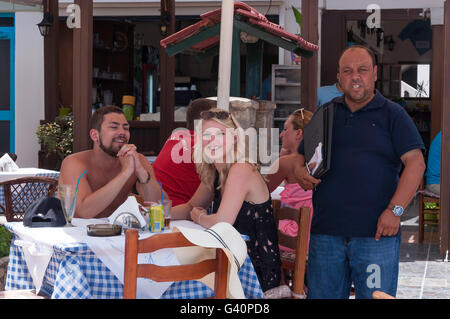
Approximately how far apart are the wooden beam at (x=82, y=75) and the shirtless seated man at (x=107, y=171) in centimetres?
215

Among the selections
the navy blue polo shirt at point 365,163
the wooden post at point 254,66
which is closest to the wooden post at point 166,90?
the wooden post at point 254,66

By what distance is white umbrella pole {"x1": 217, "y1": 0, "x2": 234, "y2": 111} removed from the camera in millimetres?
3699

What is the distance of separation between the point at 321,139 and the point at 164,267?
100cm

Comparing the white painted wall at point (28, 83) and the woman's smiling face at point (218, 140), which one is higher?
the white painted wall at point (28, 83)

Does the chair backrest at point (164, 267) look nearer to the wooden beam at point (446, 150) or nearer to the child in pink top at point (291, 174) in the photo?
the child in pink top at point (291, 174)

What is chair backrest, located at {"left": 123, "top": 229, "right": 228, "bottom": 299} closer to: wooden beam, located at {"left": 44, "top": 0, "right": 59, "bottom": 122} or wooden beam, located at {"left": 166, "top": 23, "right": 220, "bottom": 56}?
wooden beam, located at {"left": 166, "top": 23, "right": 220, "bottom": 56}

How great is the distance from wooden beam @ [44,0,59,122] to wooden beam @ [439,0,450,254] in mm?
5997

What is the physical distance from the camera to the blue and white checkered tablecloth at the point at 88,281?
271 centimetres

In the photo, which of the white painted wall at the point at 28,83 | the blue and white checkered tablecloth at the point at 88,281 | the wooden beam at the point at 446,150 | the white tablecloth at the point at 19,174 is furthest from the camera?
the white painted wall at the point at 28,83

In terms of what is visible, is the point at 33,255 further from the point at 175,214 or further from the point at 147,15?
the point at 147,15

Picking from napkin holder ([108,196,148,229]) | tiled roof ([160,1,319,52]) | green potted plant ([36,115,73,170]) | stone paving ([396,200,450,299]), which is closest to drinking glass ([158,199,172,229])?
napkin holder ([108,196,148,229])

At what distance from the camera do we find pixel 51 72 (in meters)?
10.7

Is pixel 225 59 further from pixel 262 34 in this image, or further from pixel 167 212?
pixel 262 34

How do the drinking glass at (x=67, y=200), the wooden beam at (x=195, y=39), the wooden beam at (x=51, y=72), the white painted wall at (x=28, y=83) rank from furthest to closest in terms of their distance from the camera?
the white painted wall at (x=28, y=83), the wooden beam at (x=51, y=72), the wooden beam at (x=195, y=39), the drinking glass at (x=67, y=200)
